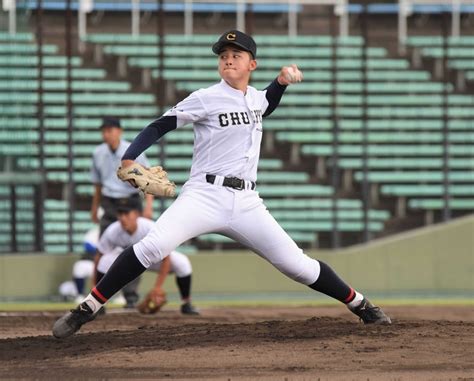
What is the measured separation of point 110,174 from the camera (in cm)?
1245

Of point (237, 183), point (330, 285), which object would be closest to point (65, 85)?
point (330, 285)

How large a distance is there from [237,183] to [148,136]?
24.3 inches

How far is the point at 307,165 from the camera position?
57.7 feet

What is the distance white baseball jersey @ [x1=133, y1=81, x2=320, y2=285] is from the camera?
7434mm

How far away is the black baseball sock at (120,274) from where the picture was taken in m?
7.46

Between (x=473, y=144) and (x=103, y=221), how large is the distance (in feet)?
23.6

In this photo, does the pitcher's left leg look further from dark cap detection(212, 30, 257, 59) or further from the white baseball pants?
dark cap detection(212, 30, 257, 59)

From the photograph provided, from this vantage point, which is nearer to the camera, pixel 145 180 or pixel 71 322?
pixel 145 180

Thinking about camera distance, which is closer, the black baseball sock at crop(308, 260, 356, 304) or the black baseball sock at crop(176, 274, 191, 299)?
the black baseball sock at crop(308, 260, 356, 304)

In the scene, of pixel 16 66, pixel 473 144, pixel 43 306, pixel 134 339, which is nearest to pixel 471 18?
pixel 473 144

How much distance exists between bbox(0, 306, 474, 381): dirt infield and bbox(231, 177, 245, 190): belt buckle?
3.10 ft

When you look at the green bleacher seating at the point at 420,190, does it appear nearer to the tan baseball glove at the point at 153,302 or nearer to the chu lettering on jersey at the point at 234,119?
the tan baseball glove at the point at 153,302

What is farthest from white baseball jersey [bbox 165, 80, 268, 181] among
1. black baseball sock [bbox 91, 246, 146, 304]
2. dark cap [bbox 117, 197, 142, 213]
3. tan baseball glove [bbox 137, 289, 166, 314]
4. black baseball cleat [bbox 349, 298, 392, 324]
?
dark cap [bbox 117, 197, 142, 213]

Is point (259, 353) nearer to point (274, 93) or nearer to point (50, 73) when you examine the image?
point (274, 93)
